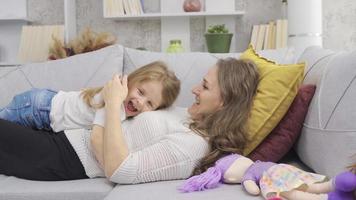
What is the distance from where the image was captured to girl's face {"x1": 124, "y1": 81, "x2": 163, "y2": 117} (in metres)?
1.53

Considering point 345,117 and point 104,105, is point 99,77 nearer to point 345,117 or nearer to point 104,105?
point 104,105

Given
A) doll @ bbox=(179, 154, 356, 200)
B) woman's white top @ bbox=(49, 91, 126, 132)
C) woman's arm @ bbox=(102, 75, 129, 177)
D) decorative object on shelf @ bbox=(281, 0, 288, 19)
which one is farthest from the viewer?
decorative object on shelf @ bbox=(281, 0, 288, 19)

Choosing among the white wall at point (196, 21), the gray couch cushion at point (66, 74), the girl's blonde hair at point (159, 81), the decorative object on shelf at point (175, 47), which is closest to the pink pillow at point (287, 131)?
the girl's blonde hair at point (159, 81)

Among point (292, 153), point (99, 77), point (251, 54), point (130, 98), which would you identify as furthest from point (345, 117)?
point (99, 77)

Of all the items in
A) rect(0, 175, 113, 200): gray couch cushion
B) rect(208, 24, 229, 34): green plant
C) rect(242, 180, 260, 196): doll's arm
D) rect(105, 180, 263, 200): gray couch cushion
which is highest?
rect(208, 24, 229, 34): green plant

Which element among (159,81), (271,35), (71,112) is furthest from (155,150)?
(271,35)

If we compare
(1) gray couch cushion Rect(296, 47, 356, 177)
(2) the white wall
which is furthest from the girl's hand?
(2) the white wall

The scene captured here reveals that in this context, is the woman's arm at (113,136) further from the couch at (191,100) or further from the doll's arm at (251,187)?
the doll's arm at (251,187)

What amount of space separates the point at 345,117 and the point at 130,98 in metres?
0.72

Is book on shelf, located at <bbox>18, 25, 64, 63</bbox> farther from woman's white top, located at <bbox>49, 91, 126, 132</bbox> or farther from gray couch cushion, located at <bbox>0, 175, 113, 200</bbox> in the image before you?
gray couch cushion, located at <bbox>0, 175, 113, 200</bbox>

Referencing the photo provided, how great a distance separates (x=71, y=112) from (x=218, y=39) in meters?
1.42

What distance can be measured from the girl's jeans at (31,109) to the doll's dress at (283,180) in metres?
0.92

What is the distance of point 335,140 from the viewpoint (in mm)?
1150

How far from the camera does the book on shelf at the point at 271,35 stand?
2764mm
